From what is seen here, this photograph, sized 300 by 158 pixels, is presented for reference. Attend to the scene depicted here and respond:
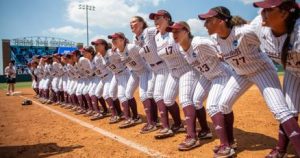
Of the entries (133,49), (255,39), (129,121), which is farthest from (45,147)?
(255,39)

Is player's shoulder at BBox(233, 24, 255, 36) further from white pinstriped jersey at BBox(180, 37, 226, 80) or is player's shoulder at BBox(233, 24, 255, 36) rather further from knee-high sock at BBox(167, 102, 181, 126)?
knee-high sock at BBox(167, 102, 181, 126)

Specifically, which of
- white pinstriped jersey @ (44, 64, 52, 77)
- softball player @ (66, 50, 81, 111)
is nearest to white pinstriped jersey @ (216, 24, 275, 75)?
softball player @ (66, 50, 81, 111)

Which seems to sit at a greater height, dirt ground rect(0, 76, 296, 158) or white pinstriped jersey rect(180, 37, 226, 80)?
white pinstriped jersey rect(180, 37, 226, 80)

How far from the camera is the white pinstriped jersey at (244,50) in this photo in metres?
3.55

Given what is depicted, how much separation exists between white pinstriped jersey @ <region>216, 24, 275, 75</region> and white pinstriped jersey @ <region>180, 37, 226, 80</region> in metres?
0.47

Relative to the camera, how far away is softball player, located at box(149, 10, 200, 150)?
15.0 feet

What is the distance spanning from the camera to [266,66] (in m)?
3.67

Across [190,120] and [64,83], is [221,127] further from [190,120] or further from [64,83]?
[64,83]

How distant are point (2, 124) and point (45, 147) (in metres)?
3.45

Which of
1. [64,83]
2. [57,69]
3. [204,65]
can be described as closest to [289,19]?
[204,65]

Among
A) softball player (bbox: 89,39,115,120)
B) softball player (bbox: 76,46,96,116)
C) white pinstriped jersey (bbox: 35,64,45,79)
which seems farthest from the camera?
white pinstriped jersey (bbox: 35,64,45,79)

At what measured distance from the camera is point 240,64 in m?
3.74

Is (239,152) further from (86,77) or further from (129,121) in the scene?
(86,77)

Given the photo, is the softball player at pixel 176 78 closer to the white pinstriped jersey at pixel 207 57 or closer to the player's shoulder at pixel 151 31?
the player's shoulder at pixel 151 31
